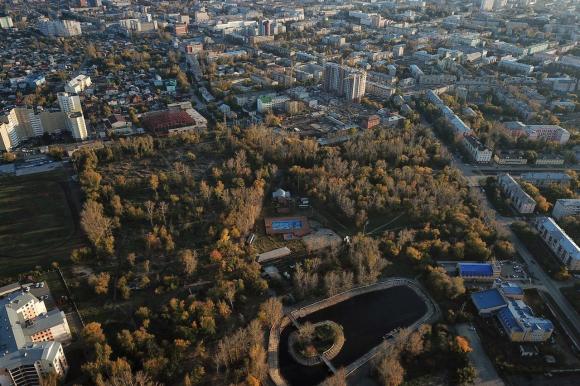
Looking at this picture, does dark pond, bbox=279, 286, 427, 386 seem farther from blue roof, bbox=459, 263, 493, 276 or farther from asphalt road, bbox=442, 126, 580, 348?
asphalt road, bbox=442, 126, 580, 348

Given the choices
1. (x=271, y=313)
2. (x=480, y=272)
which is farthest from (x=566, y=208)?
(x=271, y=313)

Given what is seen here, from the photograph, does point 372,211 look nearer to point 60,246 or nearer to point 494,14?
point 60,246

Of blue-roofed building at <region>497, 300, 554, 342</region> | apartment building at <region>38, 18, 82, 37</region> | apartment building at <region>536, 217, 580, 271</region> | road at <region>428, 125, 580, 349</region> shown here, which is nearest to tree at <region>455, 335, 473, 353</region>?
blue-roofed building at <region>497, 300, 554, 342</region>

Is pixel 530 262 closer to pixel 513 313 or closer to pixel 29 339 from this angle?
pixel 513 313

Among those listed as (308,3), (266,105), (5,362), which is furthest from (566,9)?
(5,362)

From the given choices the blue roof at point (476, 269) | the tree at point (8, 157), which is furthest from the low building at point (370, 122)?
the tree at point (8, 157)

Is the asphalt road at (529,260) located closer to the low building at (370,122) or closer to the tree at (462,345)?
the tree at (462,345)
